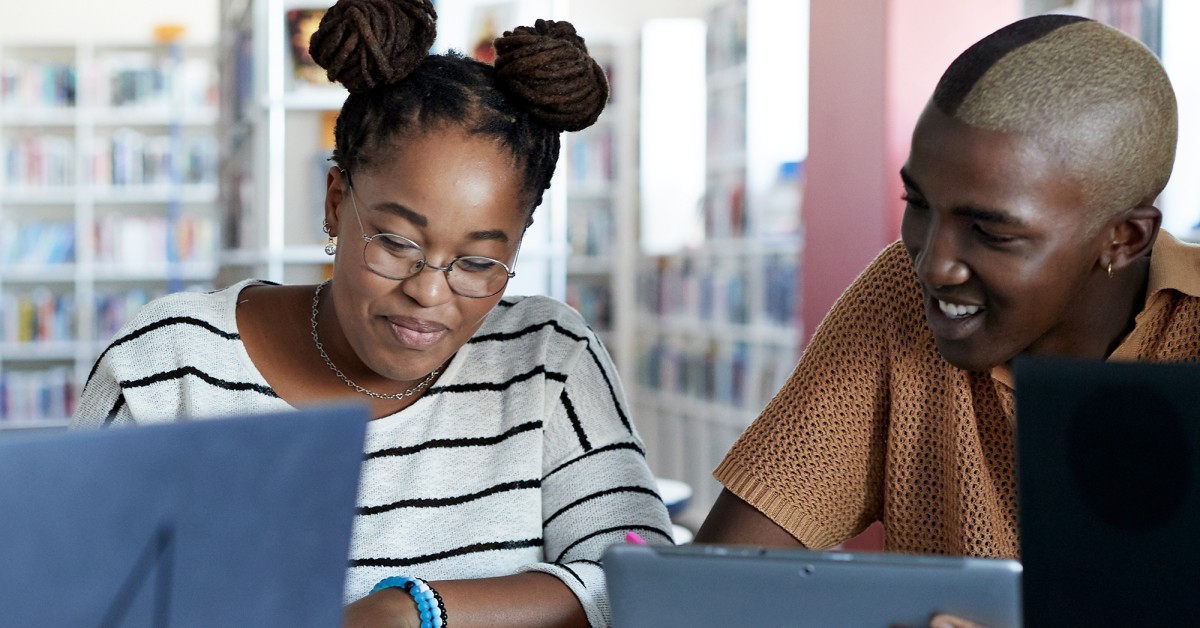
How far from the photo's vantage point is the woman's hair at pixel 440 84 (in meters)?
1.25

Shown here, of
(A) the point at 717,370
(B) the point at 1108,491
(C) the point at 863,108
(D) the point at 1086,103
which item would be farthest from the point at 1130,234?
(A) the point at 717,370

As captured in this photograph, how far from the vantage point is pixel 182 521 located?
599mm

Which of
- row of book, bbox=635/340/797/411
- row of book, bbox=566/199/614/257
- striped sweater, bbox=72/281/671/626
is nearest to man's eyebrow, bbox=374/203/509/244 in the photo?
striped sweater, bbox=72/281/671/626

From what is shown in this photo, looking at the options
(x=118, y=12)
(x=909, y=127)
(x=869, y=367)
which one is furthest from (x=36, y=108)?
(x=869, y=367)

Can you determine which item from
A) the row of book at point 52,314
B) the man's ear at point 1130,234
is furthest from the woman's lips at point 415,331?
the row of book at point 52,314

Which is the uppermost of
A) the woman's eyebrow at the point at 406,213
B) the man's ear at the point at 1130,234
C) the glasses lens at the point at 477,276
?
the woman's eyebrow at the point at 406,213

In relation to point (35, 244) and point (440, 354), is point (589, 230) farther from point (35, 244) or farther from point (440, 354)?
point (440, 354)

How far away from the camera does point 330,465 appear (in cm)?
65

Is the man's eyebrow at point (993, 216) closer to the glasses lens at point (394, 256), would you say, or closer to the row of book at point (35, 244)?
the glasses lens at point (394, 256)

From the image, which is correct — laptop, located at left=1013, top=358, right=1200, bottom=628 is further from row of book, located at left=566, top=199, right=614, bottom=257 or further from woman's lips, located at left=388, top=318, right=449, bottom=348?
row of book, located at left=566, top=199, right=614, bottom=257

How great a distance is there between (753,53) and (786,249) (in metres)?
0.90

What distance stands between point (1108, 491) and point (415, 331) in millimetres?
787

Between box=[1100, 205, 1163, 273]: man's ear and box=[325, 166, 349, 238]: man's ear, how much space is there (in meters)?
0.80

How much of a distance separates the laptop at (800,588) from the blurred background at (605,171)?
7.64 ft
